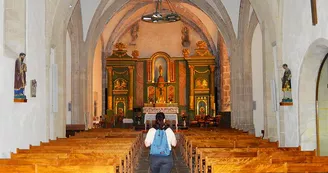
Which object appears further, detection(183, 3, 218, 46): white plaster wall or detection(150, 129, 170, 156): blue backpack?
detection(183, 3, 218, 46): white plaster wall

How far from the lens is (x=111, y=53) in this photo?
25.5m

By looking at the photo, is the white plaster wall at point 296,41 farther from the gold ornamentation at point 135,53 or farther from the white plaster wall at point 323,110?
the gold ornamentation at point 135,53

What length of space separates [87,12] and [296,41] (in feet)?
31.8

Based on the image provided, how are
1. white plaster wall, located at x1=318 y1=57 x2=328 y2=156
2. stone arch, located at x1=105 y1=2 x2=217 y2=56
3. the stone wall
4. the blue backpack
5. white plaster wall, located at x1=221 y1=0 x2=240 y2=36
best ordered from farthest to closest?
stone arch, located at x1=105 y1=2 x2=217 y2=56 < the stone wall < white plaster wall, located at x1=221 y1=0 x2=240 y2=36 < white plaster wall, located at x1=318 y1=57 x2=328 y2=156 < the blue backpack

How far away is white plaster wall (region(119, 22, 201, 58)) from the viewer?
26141 mm

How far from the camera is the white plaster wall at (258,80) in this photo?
16.5m

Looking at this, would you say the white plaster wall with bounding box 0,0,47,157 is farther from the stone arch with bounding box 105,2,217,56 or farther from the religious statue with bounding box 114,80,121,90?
the religious statue with bounding box 114,80,121,90

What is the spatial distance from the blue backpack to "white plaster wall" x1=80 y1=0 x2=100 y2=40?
11021 mm

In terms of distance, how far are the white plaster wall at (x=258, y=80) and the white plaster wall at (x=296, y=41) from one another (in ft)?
20.7

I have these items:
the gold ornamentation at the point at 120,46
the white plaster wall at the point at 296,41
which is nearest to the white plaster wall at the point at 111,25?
the gold ornamentation at the point at 120,46

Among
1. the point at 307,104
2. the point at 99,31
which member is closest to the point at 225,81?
the point at 99,31

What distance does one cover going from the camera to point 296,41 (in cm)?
925

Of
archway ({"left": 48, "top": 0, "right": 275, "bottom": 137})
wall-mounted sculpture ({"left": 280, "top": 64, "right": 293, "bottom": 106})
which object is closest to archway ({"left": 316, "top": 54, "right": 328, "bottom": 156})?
wall-mounted sculpture ({"left": 280, "top": 64, "right": 293, "bottom": 106})

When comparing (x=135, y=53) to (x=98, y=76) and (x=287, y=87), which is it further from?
(x=287, y=87)
